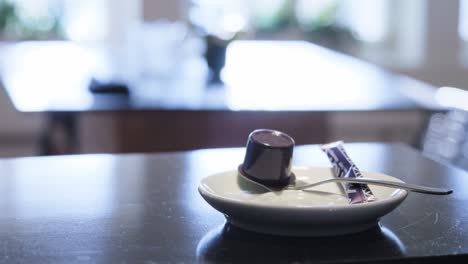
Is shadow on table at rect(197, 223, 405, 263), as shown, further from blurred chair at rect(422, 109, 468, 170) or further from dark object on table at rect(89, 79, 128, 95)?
blurred chair at rect(422, 109, 468, 170)

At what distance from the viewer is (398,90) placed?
8.74 ft

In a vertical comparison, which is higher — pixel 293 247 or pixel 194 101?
pixel 293 247

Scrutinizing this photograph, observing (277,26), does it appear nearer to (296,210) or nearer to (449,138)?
(449,138)

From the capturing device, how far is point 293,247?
915 millimetres

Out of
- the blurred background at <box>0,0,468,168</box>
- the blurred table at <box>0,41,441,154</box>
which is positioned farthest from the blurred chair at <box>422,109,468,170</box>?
the blurred background at <box>0,0,468,168</box>

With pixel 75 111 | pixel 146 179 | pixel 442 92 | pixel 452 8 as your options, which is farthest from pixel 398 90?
pixel 452 8

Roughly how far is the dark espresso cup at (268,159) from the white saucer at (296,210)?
0.02 meters

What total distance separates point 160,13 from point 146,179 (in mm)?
3048

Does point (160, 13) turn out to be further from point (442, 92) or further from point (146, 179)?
point (146, 179)

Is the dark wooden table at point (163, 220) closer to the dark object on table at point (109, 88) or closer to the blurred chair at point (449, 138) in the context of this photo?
the dark object on table at point (109, 88)

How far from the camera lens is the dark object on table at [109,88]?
7.87 feet

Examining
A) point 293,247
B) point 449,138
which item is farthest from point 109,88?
point 293,247

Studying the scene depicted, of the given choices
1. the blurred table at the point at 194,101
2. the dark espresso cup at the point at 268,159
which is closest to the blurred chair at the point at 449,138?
the blurred table at the point at 194,101

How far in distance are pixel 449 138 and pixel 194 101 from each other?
97 cm
